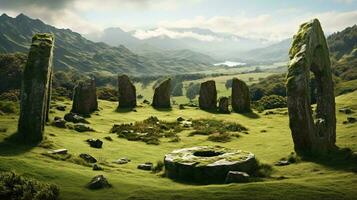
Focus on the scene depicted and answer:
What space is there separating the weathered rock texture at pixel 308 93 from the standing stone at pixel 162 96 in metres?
38.2

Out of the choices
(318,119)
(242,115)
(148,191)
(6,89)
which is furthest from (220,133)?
(6,89)

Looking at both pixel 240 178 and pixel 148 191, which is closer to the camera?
pixel 148 191

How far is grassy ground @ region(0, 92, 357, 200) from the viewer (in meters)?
19.2

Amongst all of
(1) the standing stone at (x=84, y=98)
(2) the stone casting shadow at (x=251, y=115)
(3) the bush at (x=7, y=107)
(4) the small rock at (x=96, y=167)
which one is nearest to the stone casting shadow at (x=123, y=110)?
(1) the standing stone at (x=84, y=98)

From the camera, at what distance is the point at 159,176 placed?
82.0 feet

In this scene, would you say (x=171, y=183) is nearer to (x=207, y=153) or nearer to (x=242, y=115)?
(x=207, y=153)

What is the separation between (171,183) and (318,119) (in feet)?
42.7

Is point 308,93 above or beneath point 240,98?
above

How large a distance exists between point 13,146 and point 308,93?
20300mm

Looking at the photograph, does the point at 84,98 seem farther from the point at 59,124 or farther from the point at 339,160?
the point at 339,160

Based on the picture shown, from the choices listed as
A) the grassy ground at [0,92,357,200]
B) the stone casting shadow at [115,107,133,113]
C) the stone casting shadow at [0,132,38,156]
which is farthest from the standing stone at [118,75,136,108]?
the stone casting shadow at [0,132,38,156]

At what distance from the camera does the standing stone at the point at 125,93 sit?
67.0 metres

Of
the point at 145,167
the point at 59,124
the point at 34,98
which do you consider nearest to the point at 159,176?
the point at 145,167

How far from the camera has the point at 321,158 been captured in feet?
89.9
